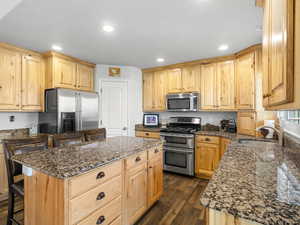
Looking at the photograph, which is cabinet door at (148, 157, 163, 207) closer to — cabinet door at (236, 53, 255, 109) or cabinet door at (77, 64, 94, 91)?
cabinet door at (236, 53, 255, 109)

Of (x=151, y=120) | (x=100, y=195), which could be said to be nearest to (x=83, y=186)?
(x=100, y=195)

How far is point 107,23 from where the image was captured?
1.99 metres

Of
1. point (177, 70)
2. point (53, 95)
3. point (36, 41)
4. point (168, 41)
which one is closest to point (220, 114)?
point (177, 70)

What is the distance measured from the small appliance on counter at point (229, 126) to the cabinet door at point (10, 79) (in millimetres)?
3907

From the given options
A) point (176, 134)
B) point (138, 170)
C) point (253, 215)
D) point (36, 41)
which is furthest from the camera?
point (176, 134)

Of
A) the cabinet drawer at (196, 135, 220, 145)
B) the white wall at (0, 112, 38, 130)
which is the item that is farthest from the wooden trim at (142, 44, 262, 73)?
the white wall at (0, 112, 38, 130)

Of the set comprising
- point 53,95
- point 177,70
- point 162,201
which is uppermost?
point 177,70

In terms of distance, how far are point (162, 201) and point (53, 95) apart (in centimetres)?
259

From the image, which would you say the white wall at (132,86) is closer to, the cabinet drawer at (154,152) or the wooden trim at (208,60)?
the wooden trim at (208,60)

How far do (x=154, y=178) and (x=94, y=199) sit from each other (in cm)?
99

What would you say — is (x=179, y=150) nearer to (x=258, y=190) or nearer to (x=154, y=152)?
(x=154, y=152)

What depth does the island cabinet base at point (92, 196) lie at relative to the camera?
1087mm

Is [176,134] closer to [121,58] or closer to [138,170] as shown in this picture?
[138,170]

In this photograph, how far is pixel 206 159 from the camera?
3.06 metres
